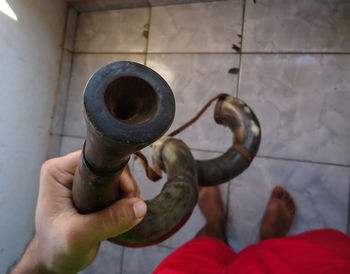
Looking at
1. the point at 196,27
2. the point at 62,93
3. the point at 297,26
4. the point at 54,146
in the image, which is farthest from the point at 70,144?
the point at 297,26

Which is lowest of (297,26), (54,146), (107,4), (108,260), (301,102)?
(108,260)

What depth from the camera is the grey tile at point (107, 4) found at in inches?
51.5

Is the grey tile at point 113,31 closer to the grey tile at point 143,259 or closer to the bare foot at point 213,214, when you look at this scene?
the bare foot at point 213,214

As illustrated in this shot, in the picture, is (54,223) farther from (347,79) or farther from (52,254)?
(347,79)

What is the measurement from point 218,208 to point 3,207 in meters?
1.06

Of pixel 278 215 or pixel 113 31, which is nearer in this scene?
pixel 278 215

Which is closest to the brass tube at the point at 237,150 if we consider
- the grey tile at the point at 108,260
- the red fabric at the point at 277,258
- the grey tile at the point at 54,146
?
the red fabric at the point at 277,258

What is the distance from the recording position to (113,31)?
1.38m

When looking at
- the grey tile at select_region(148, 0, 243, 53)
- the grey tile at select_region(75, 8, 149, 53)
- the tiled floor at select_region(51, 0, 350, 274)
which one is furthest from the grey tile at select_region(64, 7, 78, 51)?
the grey tile at select_region(148, 0, 243, 53)

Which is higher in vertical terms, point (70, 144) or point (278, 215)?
point (70, 144)

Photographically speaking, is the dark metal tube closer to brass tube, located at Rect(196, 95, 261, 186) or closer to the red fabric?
brass tube, located at Rect(196, 95, 261, 186)

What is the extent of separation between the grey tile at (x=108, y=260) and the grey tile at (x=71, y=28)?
1.16m

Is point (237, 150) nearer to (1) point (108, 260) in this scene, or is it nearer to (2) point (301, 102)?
(2) point (301, 102)

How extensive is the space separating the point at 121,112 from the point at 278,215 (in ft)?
3.46
